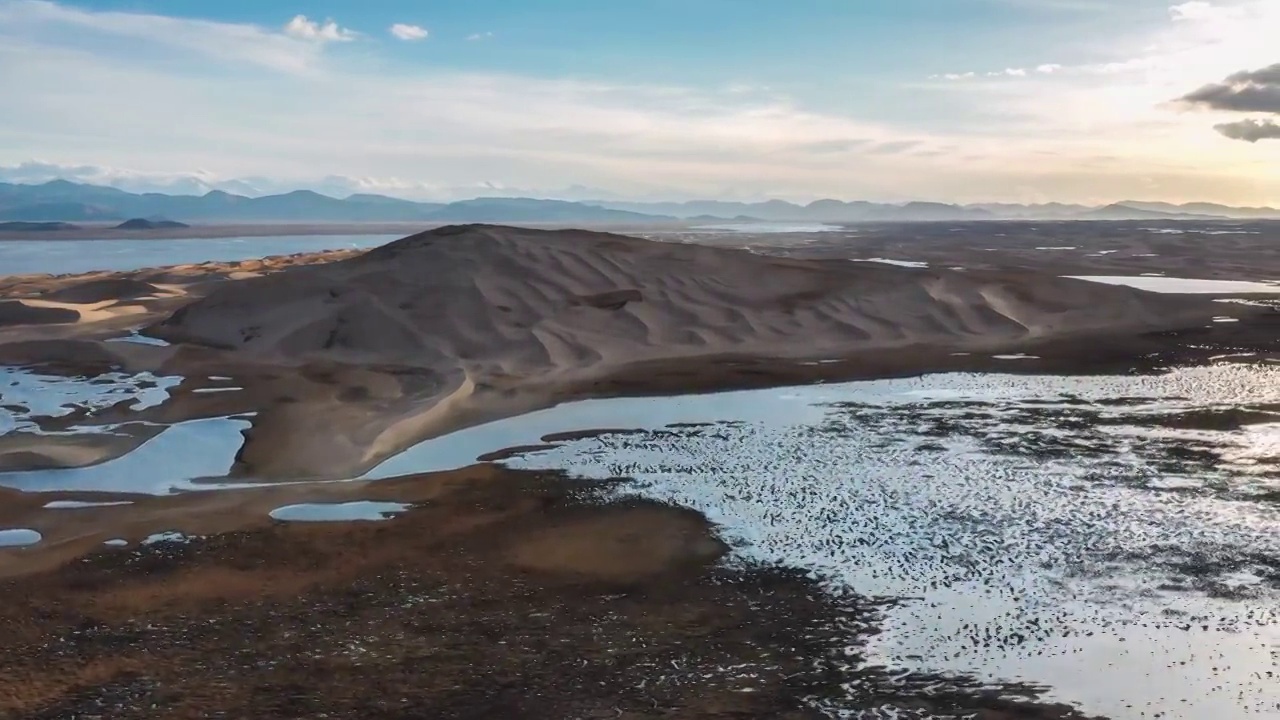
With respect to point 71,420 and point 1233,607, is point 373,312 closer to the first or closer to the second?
point 71,420

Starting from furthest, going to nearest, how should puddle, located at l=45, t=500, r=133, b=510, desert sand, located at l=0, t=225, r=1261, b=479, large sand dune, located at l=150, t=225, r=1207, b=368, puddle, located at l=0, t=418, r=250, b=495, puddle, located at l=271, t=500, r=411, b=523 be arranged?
1. large sand dune, located at l=150, t=225, r=1207, b=368
2. desert sand, located at l=0, t=225, r=1261, b=479
3. puddle, located at l=0, t=418, r=250, b=495
4. puddle, located at l=45, t=500, r=133, b=510
5. puddle, located at l=271, t=500, r=411, b=523

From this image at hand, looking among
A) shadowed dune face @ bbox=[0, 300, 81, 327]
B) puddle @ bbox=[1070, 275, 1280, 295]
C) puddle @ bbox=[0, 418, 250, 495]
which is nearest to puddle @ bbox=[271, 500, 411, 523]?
puddle @ bbox=[0, 418, 250, 495]

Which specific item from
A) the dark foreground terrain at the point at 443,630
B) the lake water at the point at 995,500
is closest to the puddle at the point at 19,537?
the lake water at the point at 995,500

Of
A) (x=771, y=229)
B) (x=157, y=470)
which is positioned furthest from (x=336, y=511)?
(x=771, y=229)

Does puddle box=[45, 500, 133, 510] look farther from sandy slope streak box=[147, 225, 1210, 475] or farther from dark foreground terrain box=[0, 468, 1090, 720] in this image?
sandy slope streak box=[147, 225, 1210, 475]

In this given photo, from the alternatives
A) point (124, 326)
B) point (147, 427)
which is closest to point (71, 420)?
point (147, 427)

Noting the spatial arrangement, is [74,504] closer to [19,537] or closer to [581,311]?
[19,537]

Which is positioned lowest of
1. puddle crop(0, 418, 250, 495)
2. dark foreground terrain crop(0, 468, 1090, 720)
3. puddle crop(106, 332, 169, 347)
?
dark foreground terrain crop(0, 468, 1090, 720)
